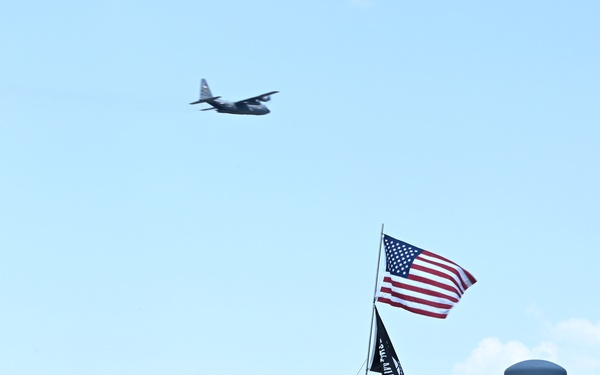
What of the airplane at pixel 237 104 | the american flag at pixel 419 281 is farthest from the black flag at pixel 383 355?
the airplane at pixel 237 104

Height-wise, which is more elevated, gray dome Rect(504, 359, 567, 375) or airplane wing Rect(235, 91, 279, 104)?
airplane wing Rect(235, 91, 279, 104)

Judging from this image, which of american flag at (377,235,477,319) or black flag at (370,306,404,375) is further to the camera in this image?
american flag at (377,235,477,319)

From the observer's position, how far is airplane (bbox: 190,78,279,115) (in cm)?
8006

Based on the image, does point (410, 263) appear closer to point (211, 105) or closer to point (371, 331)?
point (371, 331)

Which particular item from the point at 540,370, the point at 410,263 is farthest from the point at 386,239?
the point at 540,370

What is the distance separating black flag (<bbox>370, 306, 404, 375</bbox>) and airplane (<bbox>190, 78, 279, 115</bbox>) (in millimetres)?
50203

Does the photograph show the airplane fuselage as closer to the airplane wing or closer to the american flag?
the airplane wing

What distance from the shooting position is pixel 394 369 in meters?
30.8

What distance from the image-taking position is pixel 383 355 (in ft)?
100

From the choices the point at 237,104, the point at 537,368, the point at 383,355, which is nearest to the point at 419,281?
the point at 383,355

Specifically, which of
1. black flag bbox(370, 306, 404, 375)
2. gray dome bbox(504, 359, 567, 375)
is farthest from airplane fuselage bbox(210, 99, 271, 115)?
black flag bbox(370, 306, 404, 375)

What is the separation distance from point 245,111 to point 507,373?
49.2m

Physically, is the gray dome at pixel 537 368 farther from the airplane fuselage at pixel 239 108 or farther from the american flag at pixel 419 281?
the airplane fuselage at pixel 239 108

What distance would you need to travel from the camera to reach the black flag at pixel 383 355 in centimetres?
3058
